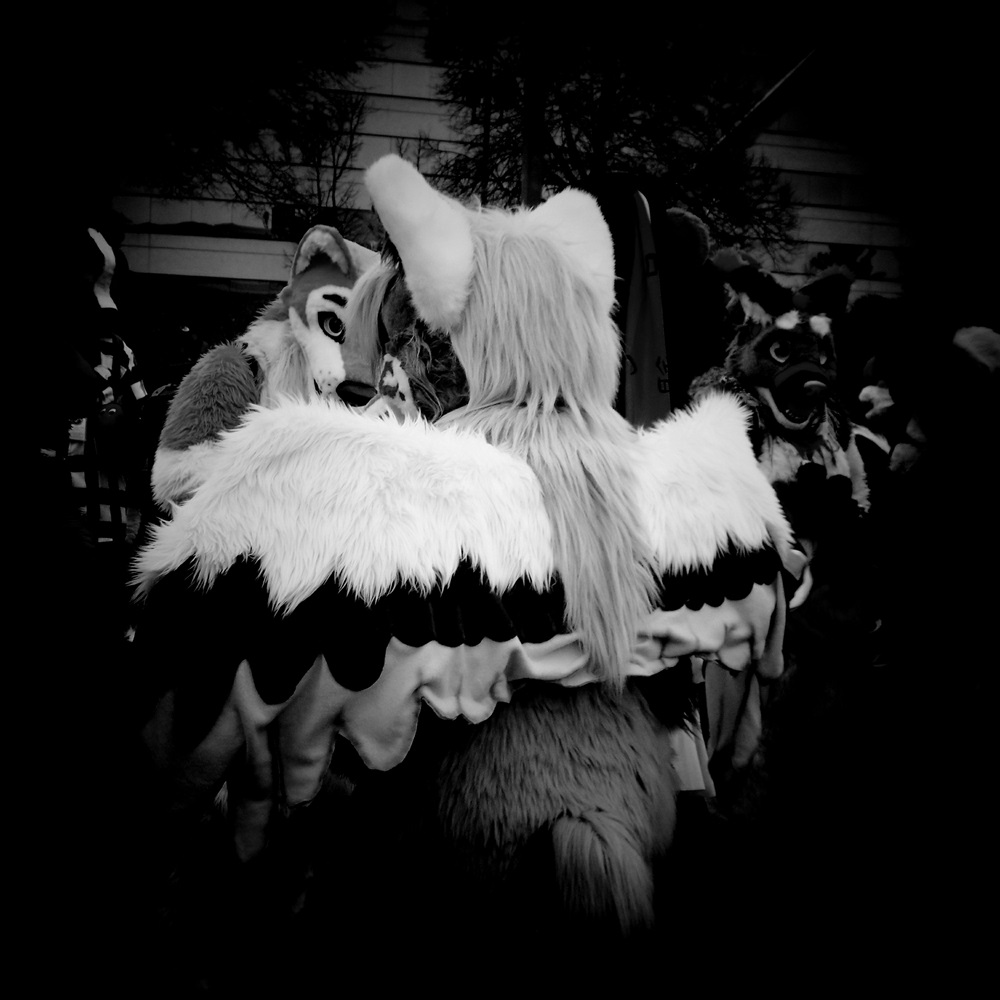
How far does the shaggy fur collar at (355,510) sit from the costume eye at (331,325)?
4.78 feet

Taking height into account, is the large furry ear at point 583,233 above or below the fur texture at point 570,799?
above

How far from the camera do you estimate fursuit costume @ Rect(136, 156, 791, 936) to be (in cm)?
89

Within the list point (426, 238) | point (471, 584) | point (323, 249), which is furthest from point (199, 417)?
point (471, 584)

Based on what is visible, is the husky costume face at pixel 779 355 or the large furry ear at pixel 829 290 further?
the large furry ear at pixel 829 290

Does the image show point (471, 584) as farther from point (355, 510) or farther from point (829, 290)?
point (829, 290)

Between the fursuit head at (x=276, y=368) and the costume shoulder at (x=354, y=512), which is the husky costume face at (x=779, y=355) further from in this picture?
the costume shoulder at (x=354, y=512)

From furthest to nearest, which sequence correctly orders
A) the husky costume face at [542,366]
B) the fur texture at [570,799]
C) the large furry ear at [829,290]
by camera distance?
the large furry ear at [829,290] < the husky costume face at [542,366] < the fur texture at [570,799]

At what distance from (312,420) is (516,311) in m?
0.35

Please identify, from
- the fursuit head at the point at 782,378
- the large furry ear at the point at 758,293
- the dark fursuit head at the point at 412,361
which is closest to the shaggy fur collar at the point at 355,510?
the dark fursuit head at the point at 412,361

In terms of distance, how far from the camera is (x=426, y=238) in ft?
3.29

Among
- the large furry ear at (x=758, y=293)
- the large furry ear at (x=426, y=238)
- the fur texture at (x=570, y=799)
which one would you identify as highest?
the large furry ear at (x=758, y=293)

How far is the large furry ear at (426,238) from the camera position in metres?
1.00

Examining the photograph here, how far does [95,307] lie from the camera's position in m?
2.15

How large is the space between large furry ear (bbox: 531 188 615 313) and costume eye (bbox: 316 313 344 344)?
1345 mm
